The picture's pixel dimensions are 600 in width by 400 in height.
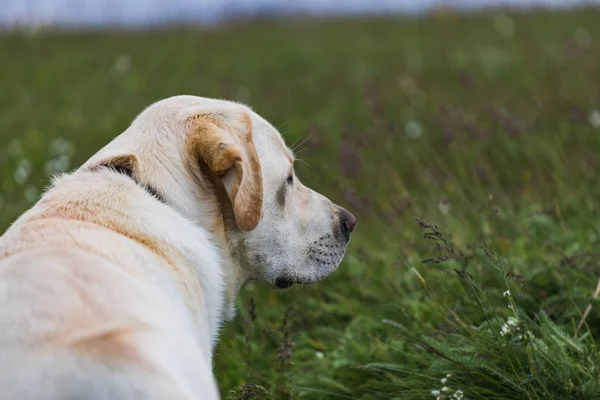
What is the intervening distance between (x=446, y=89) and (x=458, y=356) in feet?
22.7

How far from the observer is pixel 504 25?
1295cm

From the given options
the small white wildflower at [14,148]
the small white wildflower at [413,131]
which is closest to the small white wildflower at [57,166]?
the small white wildflower at [14,148]

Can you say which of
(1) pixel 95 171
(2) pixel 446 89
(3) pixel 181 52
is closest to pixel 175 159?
(1) pixel 95 171

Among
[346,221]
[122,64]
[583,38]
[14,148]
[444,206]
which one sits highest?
[346,221]

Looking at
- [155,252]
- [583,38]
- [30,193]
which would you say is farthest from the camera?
[583,38]

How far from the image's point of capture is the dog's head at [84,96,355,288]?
113 inches

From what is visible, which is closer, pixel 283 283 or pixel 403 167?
pixel 283 283

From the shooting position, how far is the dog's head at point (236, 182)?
2867mm

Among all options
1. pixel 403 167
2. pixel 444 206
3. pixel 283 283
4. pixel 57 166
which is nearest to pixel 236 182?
pixel 283 283

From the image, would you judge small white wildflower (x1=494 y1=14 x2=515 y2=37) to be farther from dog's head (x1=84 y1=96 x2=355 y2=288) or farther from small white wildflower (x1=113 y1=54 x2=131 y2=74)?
dog's head (x1=84 y1=96 x2=355 y2=288)

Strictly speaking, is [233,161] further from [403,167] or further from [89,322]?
[403,167]

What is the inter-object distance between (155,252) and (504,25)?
11245 mm

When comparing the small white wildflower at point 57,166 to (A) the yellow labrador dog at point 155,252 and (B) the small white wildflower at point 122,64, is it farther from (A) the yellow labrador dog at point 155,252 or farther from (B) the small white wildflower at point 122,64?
(B) the small white wildflower at point 122,64

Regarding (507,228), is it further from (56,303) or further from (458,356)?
(56,303)
